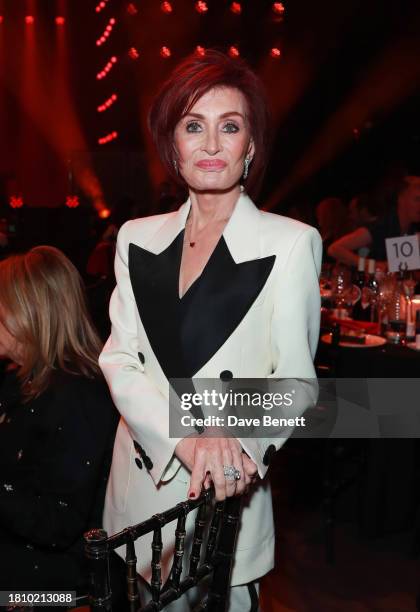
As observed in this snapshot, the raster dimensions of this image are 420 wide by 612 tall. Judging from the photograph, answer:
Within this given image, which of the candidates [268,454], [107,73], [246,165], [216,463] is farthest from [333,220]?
[107,73]

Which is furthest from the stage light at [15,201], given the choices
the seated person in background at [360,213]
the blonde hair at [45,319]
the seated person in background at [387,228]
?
the blonde hair at [45,319]

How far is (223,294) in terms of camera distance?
1459 mm

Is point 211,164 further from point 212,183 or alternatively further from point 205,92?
point 205,92

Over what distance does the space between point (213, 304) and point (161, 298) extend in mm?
132

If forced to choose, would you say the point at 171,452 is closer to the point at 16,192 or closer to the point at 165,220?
the point at 165,220

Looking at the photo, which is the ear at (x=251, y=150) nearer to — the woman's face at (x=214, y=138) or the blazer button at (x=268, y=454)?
the woman's face at (x=214, y=138)

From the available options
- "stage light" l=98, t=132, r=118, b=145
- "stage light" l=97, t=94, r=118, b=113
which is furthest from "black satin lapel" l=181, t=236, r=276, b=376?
"stage light" l=98, t=132, r=118, b=145

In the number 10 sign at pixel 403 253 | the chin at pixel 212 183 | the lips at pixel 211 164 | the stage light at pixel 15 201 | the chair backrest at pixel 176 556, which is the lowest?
the chair backrest at pixel 176 556

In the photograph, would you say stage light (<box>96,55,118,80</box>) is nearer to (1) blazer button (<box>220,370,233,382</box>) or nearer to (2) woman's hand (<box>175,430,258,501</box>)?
(1) blazer button (<box>220,370,233,382</box>)

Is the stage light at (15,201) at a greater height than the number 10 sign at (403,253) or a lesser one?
greater

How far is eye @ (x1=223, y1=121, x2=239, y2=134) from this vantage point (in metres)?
1.46

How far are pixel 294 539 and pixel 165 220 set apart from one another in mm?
2143

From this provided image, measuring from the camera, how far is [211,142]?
1.43 m

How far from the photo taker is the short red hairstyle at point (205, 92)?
1.45 metres
